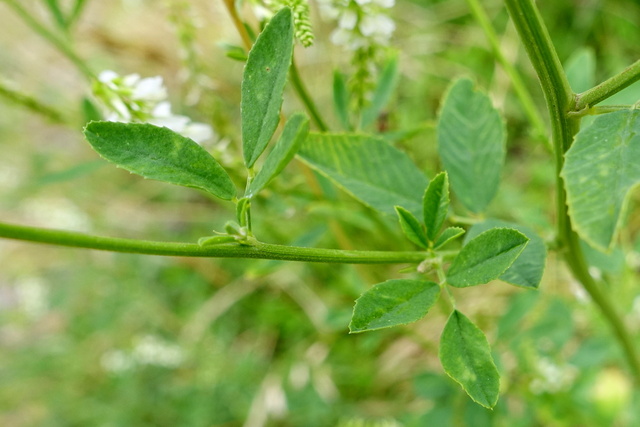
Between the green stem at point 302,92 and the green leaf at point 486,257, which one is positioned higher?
the green stem at point 302,92

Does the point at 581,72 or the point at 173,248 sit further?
the point at 581,72

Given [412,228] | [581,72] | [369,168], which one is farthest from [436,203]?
[581,72]

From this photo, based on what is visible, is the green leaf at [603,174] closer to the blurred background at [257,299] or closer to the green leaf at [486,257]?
the green leaf at [486,257]

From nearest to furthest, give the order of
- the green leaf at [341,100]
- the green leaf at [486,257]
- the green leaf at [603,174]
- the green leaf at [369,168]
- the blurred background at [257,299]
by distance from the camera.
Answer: the green leaf at [603,174], the green leaf at [486,257], the green leaf at [369,168], the green leaf at [341,100], the blurred background at [257,299]

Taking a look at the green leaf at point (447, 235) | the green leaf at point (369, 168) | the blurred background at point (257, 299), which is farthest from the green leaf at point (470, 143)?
the blurred background at point (257, 299)

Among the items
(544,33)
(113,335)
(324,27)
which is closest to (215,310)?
(113,335)

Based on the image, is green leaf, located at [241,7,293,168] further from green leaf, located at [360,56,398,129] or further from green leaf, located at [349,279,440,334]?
green leaf, located at [360,56,398,129]

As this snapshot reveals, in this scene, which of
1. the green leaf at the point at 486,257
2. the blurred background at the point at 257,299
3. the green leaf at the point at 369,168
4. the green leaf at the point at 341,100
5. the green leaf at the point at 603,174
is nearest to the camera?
the green leaf at the point at 603,174

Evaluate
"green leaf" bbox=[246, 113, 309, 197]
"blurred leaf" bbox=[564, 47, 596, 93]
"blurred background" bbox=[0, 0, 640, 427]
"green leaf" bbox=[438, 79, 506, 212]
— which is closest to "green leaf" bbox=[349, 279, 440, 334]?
"green leaf" bbox=[246, 113, 309, 197]

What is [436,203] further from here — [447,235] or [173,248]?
[173,248]
